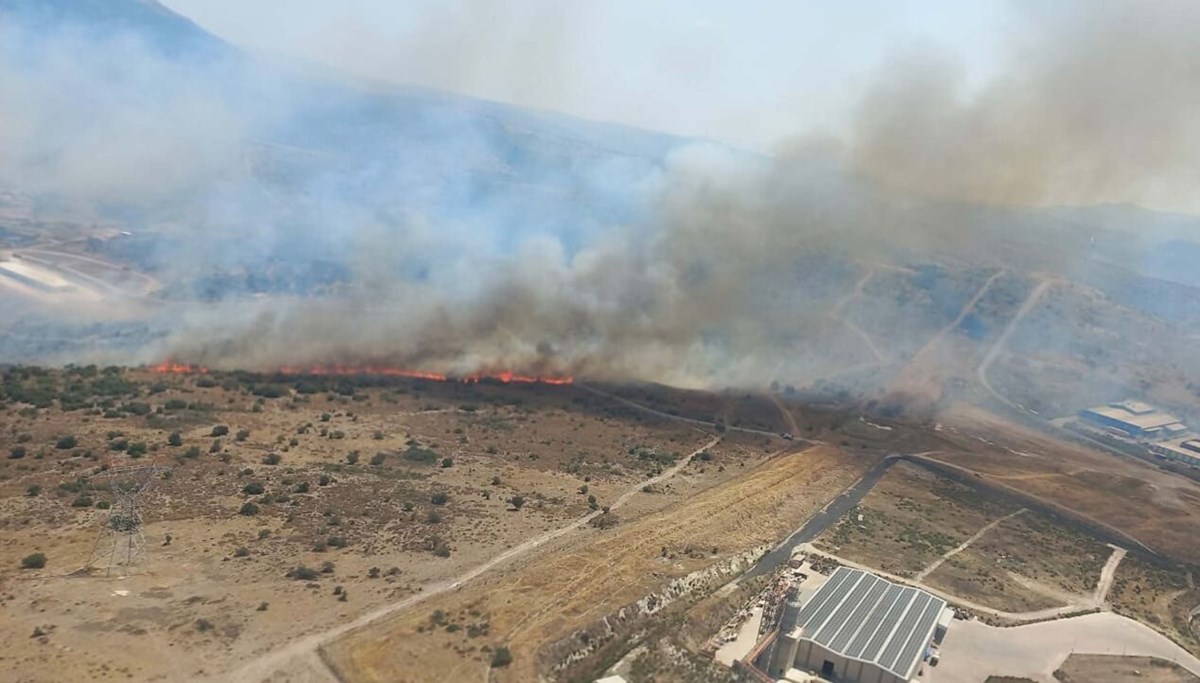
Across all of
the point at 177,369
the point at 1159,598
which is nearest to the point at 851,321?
the point at 1159,598

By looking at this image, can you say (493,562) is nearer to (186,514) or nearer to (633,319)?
(186,514)

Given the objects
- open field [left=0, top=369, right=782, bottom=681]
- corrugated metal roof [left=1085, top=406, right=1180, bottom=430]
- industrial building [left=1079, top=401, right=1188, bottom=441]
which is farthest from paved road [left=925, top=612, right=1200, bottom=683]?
corrugated metal roof [left=1085, top=406, right=1180, bottom=430]

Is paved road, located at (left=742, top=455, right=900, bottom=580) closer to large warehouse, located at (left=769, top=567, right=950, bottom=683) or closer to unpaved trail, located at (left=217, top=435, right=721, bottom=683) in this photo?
large warehouse, located at (left=769, top=567, right=950, bottom=683)

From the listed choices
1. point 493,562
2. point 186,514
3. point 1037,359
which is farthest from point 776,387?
point 186,514

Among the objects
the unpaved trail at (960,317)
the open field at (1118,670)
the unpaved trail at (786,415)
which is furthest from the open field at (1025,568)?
the unpaved trail at (960,317)

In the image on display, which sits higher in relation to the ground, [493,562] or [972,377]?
[972,377]

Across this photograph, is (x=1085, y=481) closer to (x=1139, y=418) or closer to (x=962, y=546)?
(x=962, y=546)
